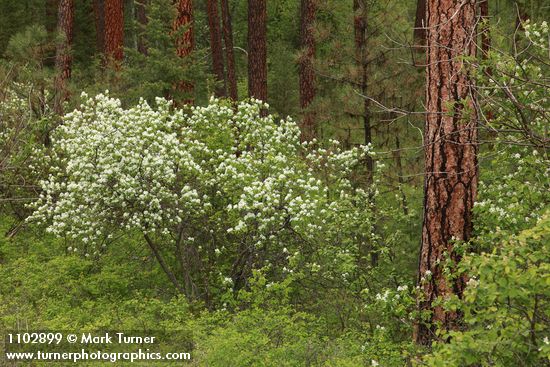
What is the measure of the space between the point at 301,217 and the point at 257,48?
395 inches

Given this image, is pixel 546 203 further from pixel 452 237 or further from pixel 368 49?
pixel 368 49

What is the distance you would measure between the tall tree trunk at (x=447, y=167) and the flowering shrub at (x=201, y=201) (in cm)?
189

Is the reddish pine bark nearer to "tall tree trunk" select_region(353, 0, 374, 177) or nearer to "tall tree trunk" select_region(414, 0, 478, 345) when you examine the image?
"tall tree trunk" select_region(353, 0, 374, 177)

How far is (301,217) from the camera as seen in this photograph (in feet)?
32.0

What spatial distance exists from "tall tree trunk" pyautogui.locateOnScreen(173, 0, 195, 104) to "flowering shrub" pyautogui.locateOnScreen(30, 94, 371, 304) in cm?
489

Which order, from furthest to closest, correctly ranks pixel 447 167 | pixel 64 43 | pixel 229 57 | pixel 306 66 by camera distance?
pixel 229 57 < pixel 64 43 < pixel 306 66 < pixel 447 167

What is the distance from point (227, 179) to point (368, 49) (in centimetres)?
Result: 357

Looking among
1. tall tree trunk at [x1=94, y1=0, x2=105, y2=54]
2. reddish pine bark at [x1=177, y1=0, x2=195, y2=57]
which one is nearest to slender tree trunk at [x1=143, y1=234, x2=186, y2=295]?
reddish pine bark at [x1=177, y1=0, x2=195, y2=57]

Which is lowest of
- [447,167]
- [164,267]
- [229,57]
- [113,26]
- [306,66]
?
[164,267]

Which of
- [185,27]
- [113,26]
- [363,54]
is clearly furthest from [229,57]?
[363,54]

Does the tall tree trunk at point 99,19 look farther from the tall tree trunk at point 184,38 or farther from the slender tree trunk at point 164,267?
the slender tree trunk at point 164,267

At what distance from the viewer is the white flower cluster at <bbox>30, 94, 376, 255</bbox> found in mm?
10047

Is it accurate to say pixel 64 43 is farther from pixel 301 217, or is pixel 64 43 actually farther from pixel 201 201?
pixel 301 217

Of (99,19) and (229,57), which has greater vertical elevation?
(99,19)
